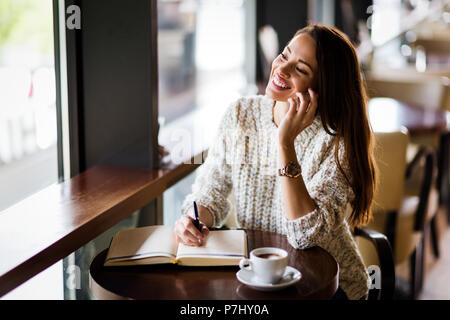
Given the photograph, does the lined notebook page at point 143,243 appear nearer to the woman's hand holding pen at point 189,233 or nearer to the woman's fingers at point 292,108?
the woman's hand holding pen at point 189,233

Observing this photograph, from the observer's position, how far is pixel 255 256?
4.49 ft

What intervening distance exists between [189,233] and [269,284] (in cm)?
30

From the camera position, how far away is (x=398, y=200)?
102 inches

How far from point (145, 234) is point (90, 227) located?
185mm

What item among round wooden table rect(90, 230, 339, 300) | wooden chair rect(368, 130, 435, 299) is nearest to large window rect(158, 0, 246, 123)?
wooden chair rect(368, 130, 435, 299)

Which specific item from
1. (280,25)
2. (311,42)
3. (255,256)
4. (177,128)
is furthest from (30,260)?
(280,25)

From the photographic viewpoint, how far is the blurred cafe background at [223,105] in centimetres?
192

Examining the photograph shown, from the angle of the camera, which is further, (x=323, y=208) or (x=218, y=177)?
(x=218, y=177)

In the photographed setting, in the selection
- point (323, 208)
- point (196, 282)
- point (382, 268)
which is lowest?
point (382, 268)

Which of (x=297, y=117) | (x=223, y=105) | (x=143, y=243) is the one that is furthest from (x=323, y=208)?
(x=223, y=105)

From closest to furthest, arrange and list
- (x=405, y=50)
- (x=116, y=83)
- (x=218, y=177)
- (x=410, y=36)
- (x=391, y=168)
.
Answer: (x=218, y=177)
(x=116, y=83)
(x=391, y=168)
(x=405, y=50)
(x=410, y=36)

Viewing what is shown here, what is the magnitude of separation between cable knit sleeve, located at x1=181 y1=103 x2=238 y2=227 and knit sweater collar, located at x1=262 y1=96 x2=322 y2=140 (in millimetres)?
97

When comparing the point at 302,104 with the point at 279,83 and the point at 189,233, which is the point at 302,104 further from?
the point at 189,233

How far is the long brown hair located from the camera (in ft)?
5.44
